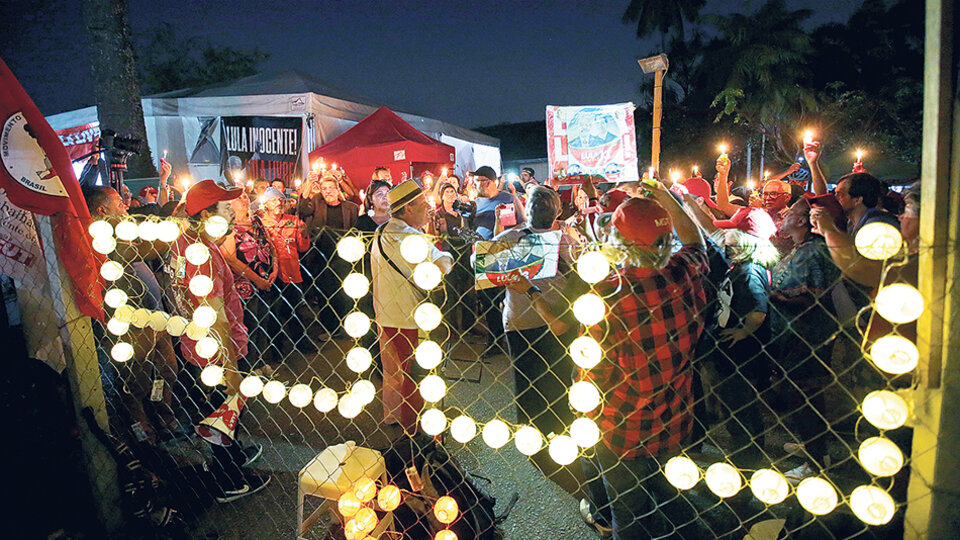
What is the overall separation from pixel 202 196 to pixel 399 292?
1603mm

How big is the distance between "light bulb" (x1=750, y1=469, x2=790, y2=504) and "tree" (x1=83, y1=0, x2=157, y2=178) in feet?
33.3

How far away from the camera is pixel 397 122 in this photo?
8555 mm

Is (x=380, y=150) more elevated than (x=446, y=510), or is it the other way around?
(x=380, y=150)

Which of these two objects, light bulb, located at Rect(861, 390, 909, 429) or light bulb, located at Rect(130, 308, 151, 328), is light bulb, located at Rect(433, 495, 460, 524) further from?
light bulb, located at Rect(130, 308, 151, 328)

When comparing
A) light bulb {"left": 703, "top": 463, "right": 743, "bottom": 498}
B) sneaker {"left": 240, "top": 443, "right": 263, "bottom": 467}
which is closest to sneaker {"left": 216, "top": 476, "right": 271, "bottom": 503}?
sneaker {"left": 240, "top": 443, "right": 263, "bottom": 467}

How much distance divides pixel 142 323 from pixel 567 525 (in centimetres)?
259

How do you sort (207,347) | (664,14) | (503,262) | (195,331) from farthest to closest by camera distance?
(664,14)
(195,331)
(207,347)
(503,262)

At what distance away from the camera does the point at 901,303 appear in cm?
121

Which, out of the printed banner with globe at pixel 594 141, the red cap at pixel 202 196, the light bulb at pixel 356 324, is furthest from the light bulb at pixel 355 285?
the printed banner with globe at pixel 594 141

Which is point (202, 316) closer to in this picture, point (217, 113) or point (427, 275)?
point (427, 275)

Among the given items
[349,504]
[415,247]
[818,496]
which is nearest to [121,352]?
[349,504]

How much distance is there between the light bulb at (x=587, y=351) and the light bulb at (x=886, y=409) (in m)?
0.78

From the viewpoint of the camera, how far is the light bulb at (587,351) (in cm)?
182

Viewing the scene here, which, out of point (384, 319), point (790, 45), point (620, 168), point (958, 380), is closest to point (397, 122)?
point (620, 168)
